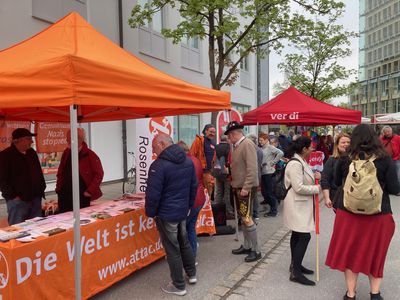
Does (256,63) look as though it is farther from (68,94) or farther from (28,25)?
(68,94)

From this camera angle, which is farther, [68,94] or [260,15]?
[260,15]

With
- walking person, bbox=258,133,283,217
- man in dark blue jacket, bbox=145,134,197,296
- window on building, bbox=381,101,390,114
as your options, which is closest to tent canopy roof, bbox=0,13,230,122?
man in dark blue jacket, bbox=145,134,197,296

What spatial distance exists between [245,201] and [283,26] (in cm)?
765

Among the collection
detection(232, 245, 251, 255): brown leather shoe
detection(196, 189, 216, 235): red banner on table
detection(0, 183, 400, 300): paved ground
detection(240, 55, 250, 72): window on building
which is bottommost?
detection(0, 183, 400, 300): paved ground

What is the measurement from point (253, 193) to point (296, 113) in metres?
4.10

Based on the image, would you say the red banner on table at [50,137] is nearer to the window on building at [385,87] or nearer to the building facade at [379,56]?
the building facade at [379,56]

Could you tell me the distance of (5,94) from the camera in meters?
2.88

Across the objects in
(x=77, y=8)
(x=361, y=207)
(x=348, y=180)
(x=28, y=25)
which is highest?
(x=77, y=8)

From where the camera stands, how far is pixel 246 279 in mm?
4219

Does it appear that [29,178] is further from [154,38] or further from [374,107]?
[374,107]

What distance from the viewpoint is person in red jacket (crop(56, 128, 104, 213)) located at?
15.7ft

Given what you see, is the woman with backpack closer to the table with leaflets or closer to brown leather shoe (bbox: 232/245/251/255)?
brown leather shoe (bbox: 232/245/251/255)

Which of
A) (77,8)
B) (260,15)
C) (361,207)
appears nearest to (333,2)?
(260,15)

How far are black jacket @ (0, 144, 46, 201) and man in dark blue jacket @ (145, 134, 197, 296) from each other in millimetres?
1962
